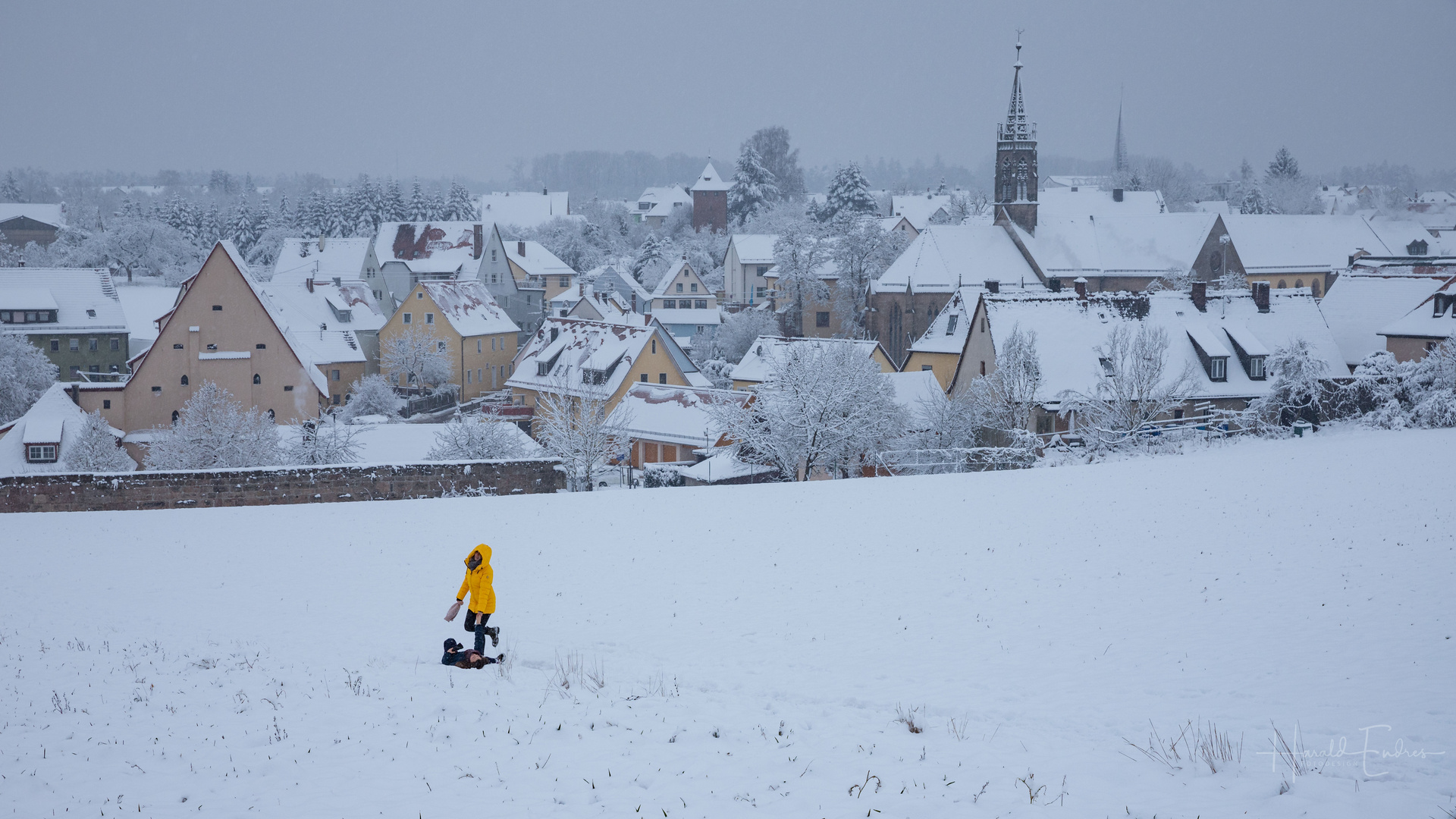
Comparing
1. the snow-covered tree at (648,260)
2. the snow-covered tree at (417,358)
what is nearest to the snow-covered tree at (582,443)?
the snow-covered tree at (417,358)

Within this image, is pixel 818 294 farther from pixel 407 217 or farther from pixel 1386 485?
pixel 407 217

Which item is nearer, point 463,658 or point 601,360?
point 463,658

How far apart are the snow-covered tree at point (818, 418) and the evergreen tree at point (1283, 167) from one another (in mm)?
138749

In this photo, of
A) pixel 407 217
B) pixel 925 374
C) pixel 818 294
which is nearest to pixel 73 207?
pixel 407 217

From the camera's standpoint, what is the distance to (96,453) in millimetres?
31891

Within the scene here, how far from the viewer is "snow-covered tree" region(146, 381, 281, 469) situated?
97.2ft

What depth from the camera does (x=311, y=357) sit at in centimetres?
5572

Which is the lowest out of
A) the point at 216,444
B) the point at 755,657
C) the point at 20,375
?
the point at 755,657

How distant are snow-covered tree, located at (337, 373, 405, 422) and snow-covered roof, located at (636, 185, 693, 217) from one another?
90.2 m

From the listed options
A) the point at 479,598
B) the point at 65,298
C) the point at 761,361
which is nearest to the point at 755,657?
Answer: the point at 479,598

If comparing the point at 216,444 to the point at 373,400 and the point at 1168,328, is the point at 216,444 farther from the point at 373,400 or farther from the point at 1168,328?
the point at 1168,328

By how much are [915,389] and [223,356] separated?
92.0 ft

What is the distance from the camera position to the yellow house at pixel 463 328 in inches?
2424

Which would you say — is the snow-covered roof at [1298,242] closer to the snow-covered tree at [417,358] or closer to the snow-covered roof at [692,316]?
the snow-covered roof at [692,316]
